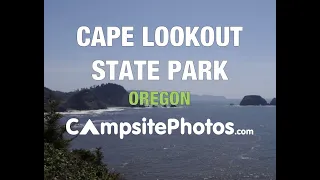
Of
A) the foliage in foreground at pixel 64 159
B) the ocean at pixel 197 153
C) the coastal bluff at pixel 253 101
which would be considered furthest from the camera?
the coastal bluff at pixel 253 101
